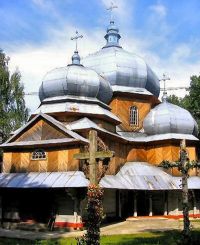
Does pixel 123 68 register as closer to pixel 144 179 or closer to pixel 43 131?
pixel 144 179

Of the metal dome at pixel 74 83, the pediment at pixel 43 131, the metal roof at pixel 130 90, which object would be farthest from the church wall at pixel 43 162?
the metal roof at pixel 130 90

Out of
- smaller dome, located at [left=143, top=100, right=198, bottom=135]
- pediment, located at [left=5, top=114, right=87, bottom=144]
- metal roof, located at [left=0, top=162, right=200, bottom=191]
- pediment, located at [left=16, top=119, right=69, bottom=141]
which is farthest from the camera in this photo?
smaller dome, located at [left=143, top=100, right=198, bottom=135]

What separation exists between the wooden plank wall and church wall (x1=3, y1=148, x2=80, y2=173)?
8474 mm

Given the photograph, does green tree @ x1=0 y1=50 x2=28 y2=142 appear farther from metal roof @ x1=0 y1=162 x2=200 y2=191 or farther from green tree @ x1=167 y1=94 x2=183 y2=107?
green tree @ x1=167 y1=94 x2=183 y2=107

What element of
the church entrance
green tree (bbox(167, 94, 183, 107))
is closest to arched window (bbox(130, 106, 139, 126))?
the church entrance

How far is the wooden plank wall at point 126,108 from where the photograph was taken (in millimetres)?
28172

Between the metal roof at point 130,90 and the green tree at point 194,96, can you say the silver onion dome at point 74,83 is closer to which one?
the metal roof at point 130,90

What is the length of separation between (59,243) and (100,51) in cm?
2003

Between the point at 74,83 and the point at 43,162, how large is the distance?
5940mm

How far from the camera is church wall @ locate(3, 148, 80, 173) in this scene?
20062mm

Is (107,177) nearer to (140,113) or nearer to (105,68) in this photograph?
(140,113)

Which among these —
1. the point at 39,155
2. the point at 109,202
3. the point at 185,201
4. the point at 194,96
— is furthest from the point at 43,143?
the point at 194,96

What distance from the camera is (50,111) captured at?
23938 mm

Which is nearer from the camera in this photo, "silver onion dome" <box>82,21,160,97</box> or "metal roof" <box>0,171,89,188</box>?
"metal roof" <box>0,171,89,188</box>
